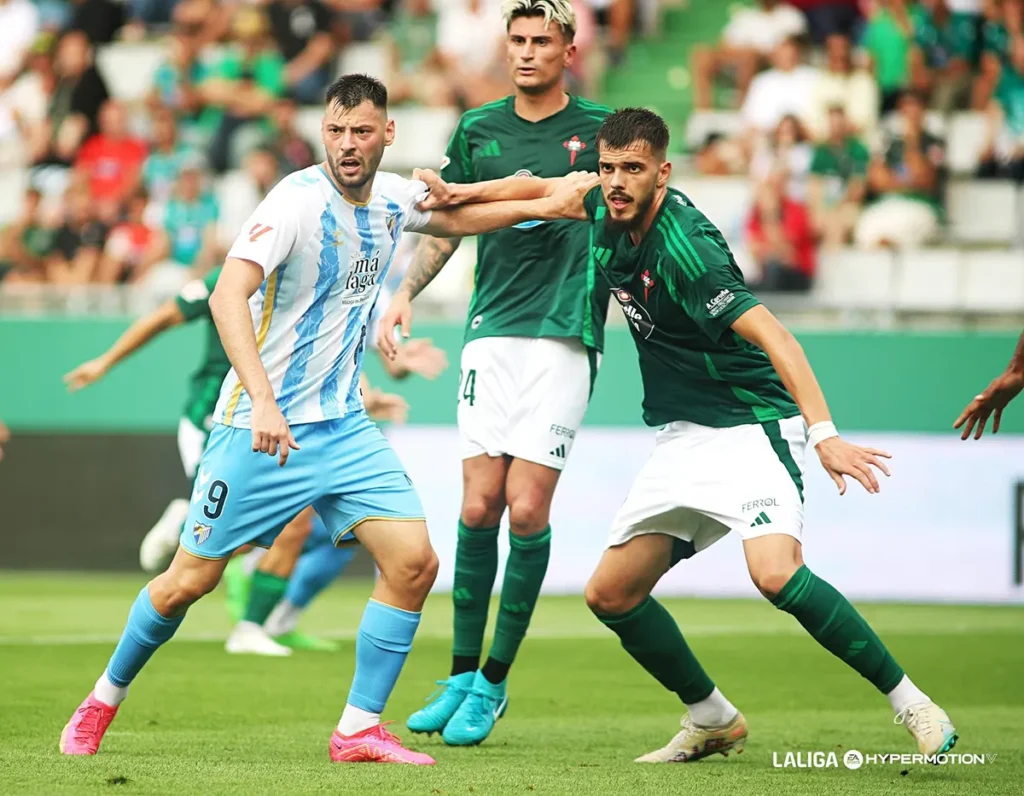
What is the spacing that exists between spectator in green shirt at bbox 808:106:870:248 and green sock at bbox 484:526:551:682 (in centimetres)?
703

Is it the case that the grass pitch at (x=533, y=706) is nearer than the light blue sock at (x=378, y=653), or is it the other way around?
the grass pitch at (x=533, y=706)

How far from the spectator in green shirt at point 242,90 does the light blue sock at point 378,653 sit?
986 cm

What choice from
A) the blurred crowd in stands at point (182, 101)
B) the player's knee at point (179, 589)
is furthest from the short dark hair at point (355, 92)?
the blurred crowd in stands at point (182, 101)

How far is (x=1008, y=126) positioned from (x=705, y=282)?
940 cm

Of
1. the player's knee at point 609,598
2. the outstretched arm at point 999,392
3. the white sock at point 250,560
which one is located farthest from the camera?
the white sock at point 250,560

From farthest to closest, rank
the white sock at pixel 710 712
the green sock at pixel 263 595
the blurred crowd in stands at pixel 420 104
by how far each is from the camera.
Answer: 1. the blurred crowd in stands at pixel 420 104
2. the green sock at pixel 263 595
3. the white sock at pixel 710 712

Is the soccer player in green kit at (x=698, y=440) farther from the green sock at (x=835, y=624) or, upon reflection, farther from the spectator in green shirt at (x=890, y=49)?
the spectator in green shirt at (x=890, y=49)

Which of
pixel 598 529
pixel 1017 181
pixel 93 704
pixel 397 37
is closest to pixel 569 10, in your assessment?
pixel 93 704

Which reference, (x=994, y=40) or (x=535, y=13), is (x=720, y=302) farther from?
(x=994, y=40)

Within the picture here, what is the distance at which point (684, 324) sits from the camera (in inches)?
237

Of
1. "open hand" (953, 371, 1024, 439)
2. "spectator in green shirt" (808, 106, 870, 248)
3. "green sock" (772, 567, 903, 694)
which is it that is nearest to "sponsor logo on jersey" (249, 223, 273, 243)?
"green sock" (772, 567, 903, 694)

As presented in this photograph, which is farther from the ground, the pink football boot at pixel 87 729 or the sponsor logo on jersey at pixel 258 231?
the sponsor logo on jersey at pixel 258 231

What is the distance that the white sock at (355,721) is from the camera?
229 inches

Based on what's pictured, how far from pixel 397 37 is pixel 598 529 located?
6090 millimetres
